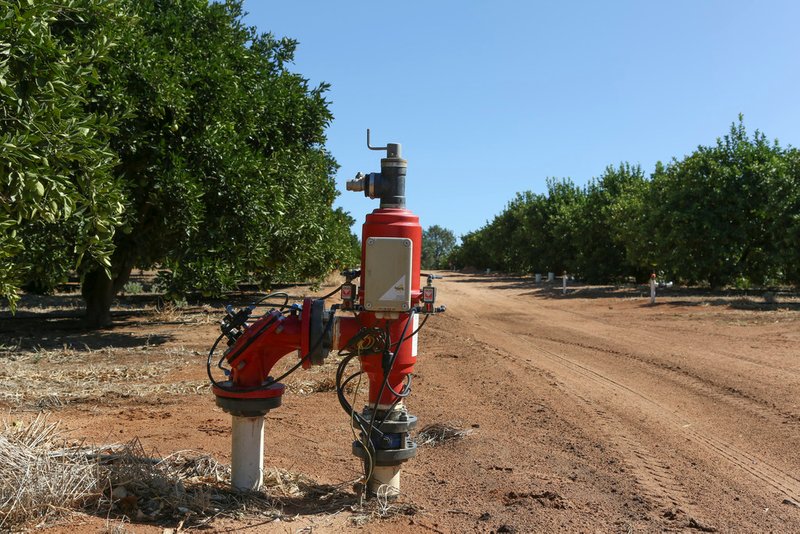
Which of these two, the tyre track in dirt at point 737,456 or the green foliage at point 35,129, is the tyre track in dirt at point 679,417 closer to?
the tyre track in dirt at point 737,456

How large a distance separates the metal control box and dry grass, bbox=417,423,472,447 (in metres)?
2.35

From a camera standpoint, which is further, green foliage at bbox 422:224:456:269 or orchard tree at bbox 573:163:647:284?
green foliage at bbox 422:224:456:269

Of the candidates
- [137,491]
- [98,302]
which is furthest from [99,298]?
[137,491]

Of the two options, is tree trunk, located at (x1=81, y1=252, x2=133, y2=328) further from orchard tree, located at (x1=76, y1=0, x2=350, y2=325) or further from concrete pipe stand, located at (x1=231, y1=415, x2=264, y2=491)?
concrete pipe stand, located at (x1=231, y1=415, x2=264, y2=491)

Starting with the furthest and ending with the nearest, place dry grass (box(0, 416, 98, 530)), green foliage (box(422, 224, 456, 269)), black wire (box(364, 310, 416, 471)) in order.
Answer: green foliage (box(422, 224, 456, 269))
black wire (box(364, 310, 416, 471))
dry grass (box(0, 416, 98, 530))

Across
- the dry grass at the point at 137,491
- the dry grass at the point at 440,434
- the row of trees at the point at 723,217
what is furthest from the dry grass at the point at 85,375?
the row of trees at the point at 723,217

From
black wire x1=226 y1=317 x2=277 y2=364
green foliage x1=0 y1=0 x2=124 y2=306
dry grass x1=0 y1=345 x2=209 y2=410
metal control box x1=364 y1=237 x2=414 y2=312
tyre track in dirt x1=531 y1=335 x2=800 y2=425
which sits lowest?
dry grass x1=0 y1=345 x2=209 y2=410

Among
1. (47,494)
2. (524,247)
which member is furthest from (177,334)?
(524,247)

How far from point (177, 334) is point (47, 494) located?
37.0 feet

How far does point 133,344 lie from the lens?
13.4m

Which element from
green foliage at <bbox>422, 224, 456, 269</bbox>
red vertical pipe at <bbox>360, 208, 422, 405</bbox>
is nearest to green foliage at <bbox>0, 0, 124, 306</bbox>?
red vertical pipe at <bbox>360, 208, 422, 405</bbox>

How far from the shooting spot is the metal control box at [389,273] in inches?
178

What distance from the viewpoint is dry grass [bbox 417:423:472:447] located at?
6.52 m

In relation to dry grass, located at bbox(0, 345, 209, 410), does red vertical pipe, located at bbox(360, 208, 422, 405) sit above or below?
above
